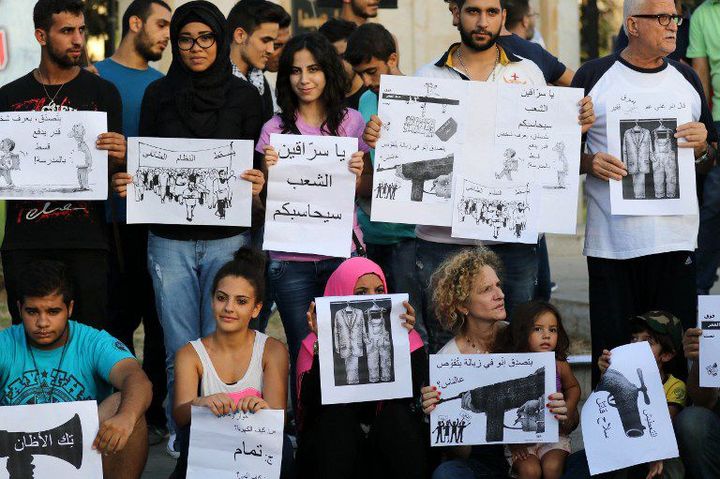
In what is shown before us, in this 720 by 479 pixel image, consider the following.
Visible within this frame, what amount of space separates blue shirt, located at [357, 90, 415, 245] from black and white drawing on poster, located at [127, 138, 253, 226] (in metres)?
0.75

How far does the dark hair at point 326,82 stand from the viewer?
23.4 feet

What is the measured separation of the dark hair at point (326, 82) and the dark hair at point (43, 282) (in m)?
1.27

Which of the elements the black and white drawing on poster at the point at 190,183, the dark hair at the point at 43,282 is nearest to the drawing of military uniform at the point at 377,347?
the black and white drawing on poster at the point at 190,183

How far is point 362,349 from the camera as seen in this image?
6586 mm

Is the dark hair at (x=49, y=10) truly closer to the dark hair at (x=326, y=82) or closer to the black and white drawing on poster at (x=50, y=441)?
the dark hair at (x=326, y=82)

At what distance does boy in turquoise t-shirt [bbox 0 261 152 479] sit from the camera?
6.38 meters

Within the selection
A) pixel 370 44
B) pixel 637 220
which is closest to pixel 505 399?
pixel 637 220

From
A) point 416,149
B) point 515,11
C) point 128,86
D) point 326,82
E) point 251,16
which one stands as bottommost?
point 416,149

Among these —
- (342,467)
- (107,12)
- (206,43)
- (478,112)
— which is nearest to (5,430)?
(342,467)

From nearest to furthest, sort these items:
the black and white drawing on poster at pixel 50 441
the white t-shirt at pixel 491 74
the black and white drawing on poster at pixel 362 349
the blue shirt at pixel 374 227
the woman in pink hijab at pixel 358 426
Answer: the black and white drawing on poster at pixel 50 441, the woman in pink hijab at pixel 358 426, the black and white drawing on poster at pixel 362 349, the white t-shirt at pixel 491 74, the blue shirt at pixel 374 227

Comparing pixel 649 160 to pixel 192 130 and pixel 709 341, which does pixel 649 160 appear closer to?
pixel 709 341

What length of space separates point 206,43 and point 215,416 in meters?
1.82

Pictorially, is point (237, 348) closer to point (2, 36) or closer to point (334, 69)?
point (334, 69)

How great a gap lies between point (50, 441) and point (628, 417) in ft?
7.89
